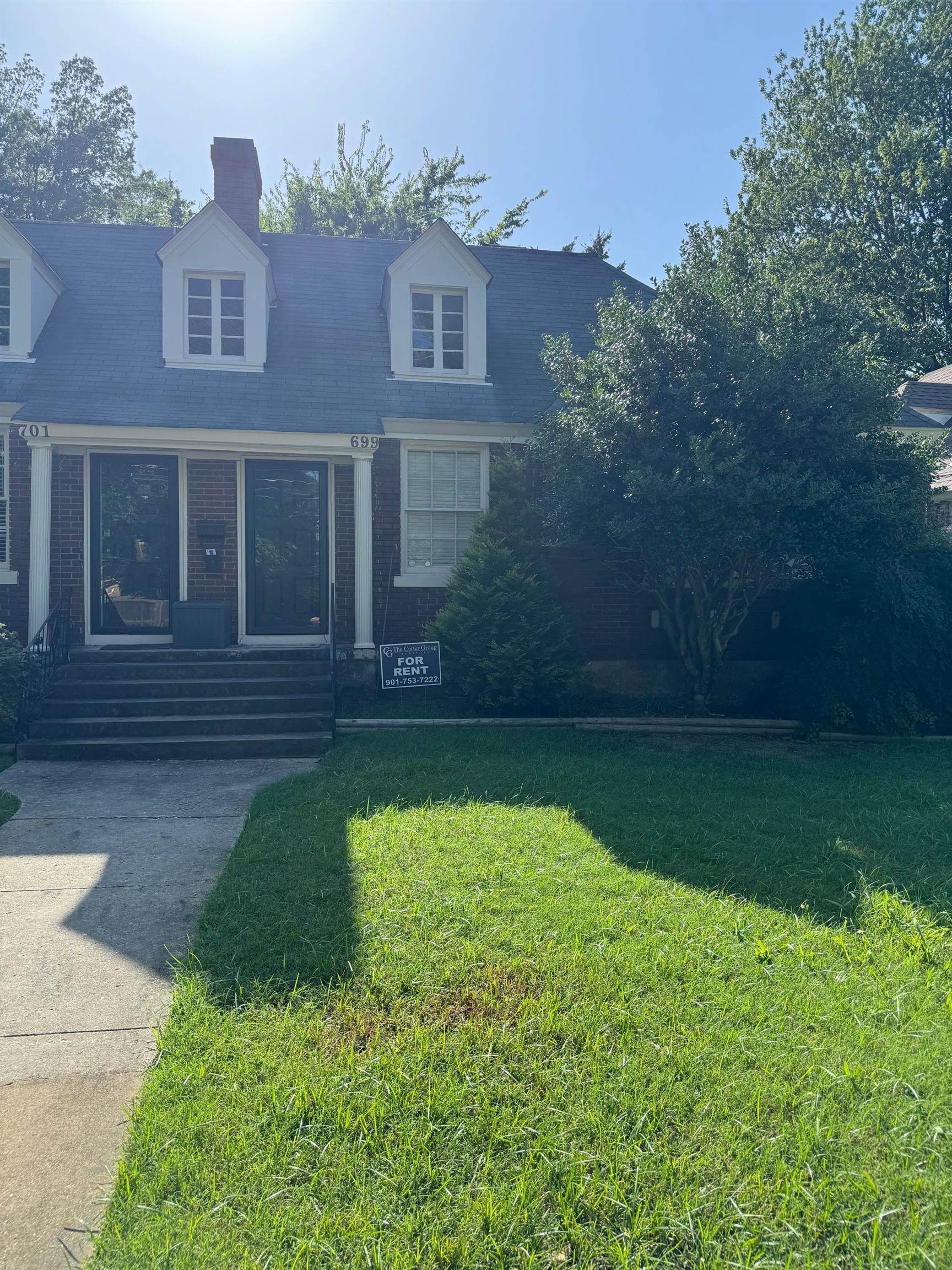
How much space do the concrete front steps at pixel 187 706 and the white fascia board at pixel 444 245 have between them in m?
5.69

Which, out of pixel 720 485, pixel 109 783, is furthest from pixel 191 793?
pixel 720 485

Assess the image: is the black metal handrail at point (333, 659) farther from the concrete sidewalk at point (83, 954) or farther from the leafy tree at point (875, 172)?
the leafy tree at point (875, 172)

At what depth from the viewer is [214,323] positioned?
1159cm

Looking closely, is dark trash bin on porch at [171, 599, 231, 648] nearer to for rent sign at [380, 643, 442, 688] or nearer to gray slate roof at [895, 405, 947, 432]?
for rent sign at [380, 643, 442, 688]

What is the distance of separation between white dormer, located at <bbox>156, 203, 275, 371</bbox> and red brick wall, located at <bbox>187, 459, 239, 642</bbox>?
1.48 metres

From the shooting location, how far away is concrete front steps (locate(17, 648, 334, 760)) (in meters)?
8.45

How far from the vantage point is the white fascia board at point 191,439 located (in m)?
9.93

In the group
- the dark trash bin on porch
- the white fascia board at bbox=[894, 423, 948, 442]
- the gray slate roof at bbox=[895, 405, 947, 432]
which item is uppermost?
the gray slate roof at bbox=[895, 405, 947, 432]

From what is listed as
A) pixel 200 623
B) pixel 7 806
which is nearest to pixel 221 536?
pixel 200 623

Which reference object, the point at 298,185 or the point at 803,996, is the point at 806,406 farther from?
the point at 298,185

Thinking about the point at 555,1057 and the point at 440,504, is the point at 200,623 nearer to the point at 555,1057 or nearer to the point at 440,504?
the point at 440,504

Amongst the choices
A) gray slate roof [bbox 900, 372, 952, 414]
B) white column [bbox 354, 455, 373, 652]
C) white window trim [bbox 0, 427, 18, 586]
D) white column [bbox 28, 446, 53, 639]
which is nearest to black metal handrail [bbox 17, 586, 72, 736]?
white column [bbox 28, 446, 53, 639]

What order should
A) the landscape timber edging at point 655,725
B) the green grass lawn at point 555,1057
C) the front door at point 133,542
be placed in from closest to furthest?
the green grass lawn at point 555,1057
the landscape timber edging at point 655,725
the front door at point 133,542

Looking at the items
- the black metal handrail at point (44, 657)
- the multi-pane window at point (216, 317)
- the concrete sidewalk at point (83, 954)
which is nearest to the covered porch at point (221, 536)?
the black metal handrail at point (44, 657)
